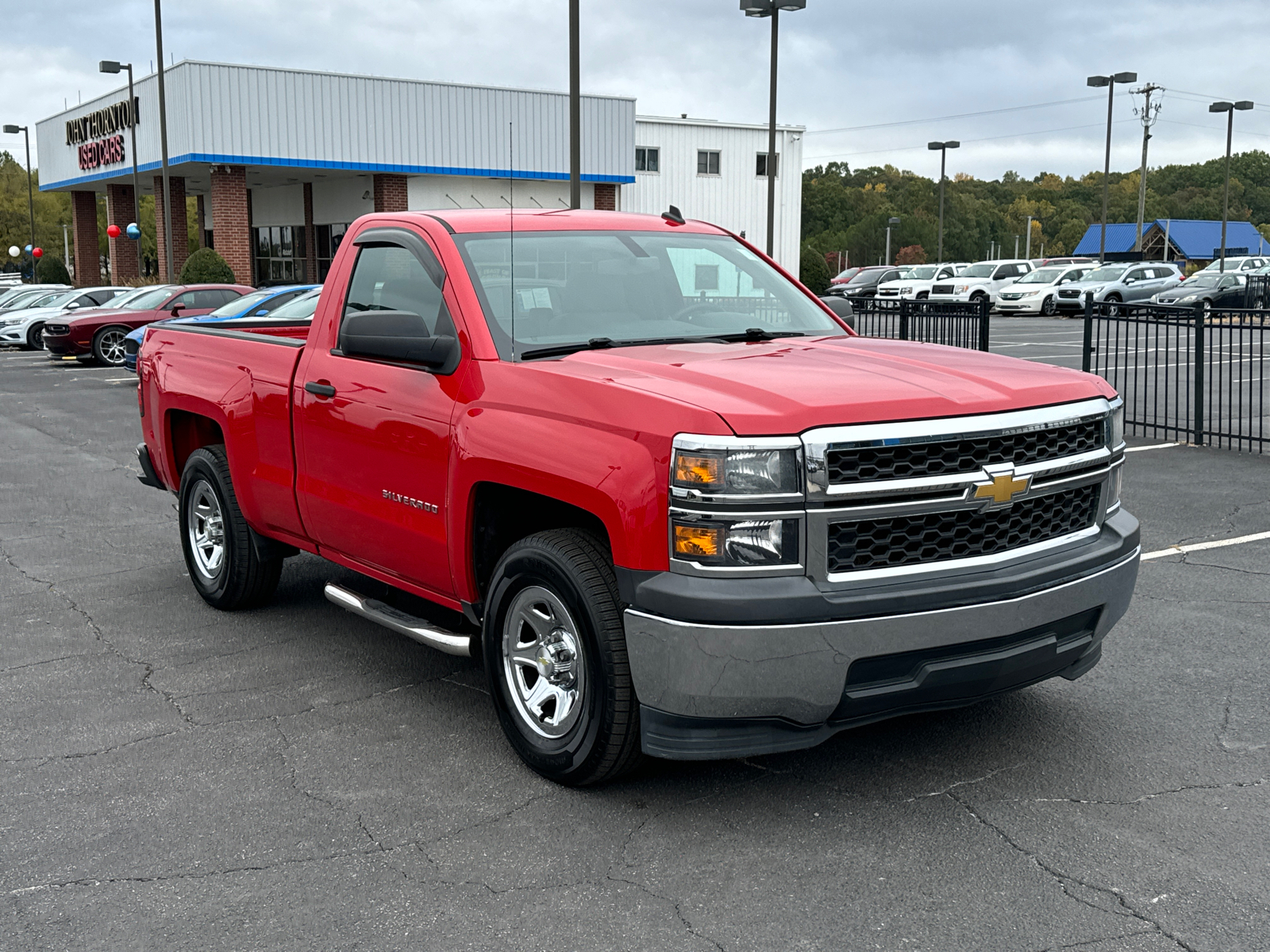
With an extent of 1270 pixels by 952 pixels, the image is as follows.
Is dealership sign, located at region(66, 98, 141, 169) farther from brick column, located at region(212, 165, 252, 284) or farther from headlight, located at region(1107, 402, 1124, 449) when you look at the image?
headlight, located at region(1107, 402, 1124, 449)

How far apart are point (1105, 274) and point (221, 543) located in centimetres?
4251

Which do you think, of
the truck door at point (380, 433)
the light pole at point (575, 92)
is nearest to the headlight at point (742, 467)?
the truck door at point (380, 433)

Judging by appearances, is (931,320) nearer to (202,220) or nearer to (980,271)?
(980,271)

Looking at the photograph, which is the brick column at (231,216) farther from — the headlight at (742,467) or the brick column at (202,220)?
the headlight at (742,467)

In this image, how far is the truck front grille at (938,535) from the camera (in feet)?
12.5

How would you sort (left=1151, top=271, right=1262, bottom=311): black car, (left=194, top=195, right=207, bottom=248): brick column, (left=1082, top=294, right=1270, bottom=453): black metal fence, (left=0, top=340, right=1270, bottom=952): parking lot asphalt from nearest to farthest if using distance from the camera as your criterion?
(left=0, top=340, right=1270, bottom=952): parking lot asphalt < (left=1082, top=294, right=1270, bottom=453): black metal fence < (left=1151, top=271, right=1262, bottom=311): black car < (left=194, top=195, right=207, bottom=248): brick column

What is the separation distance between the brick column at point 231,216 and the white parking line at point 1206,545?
32.6 m

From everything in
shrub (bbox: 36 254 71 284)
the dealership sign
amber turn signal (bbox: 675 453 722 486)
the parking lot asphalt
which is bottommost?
the parking lot asphalt

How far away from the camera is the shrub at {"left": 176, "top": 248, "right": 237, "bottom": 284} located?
115 feet

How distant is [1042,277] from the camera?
Answer: 44781 mm

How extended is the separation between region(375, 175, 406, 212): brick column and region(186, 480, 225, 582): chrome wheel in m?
33.1

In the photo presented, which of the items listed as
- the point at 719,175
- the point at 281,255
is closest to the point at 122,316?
the point at 281,255

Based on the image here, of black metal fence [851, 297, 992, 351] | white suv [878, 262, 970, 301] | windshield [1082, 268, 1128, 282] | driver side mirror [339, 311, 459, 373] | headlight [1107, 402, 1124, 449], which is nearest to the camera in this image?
headlight [1107, 402, 1124, 449]

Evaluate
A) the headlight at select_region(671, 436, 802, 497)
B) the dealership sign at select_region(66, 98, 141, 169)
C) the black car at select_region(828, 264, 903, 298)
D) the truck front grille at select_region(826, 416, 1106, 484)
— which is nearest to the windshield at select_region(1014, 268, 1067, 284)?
the black car at select_region(828, 264, 903, 298)
